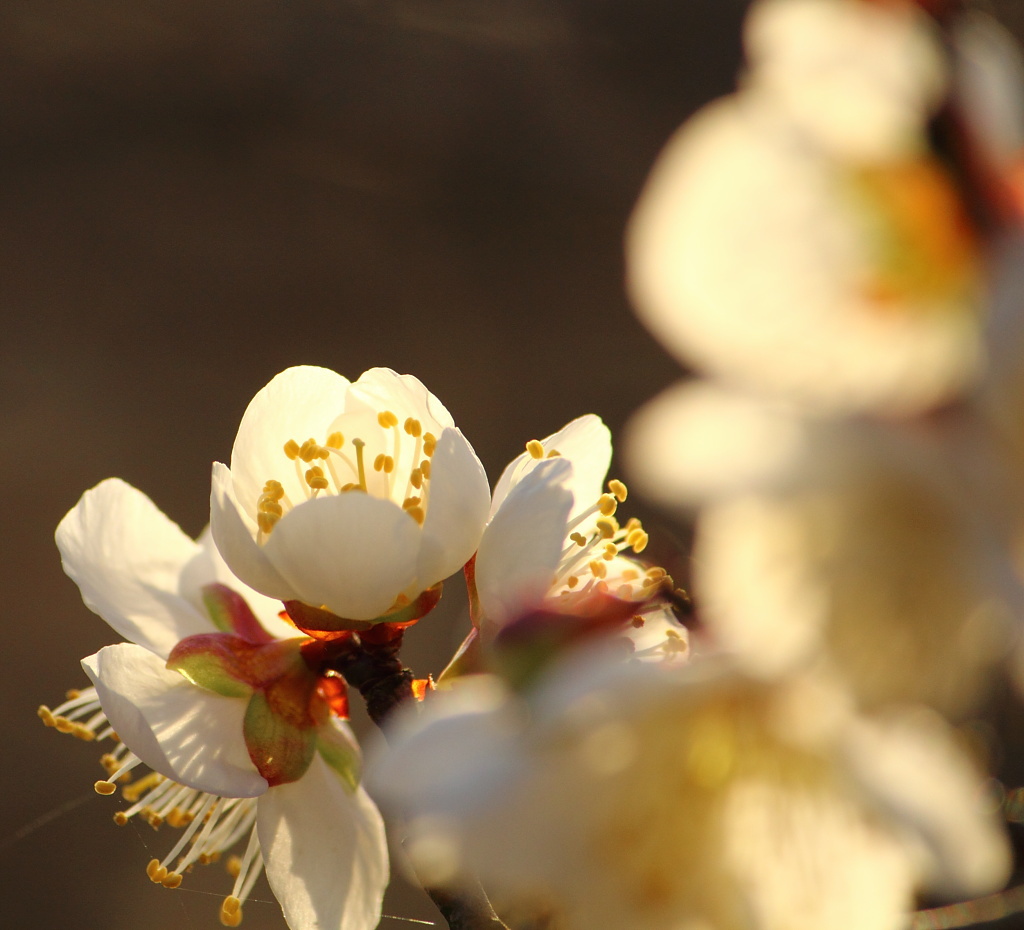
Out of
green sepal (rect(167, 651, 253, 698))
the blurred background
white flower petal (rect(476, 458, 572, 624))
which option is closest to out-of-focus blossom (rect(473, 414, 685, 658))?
white flower petal (rect(476, 458, 572, 624))

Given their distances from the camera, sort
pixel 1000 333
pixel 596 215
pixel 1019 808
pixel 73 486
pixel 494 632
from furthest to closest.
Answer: pixel 596 215 < pixel 73 486 < pixel 494 632 < pixel 1019 808 < pixel 1000 333

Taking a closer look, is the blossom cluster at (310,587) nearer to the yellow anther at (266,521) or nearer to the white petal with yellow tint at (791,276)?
the yellow anther at (266,521)

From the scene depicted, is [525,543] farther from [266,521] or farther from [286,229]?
[286,229]

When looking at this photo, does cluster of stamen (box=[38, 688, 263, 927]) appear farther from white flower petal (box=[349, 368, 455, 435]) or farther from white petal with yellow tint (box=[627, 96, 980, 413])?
white petal with yellow tint (box=[627, 96, 980, 413])

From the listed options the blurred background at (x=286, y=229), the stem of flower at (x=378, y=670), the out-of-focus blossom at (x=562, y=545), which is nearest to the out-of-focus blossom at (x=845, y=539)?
the out-of-focus blossom at (x=562, y=545)

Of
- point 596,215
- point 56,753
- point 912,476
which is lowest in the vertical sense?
point 56,753

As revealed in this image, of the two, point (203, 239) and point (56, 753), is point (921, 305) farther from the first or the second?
point (203, 239)

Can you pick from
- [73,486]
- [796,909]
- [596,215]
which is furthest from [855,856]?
[596,215]
